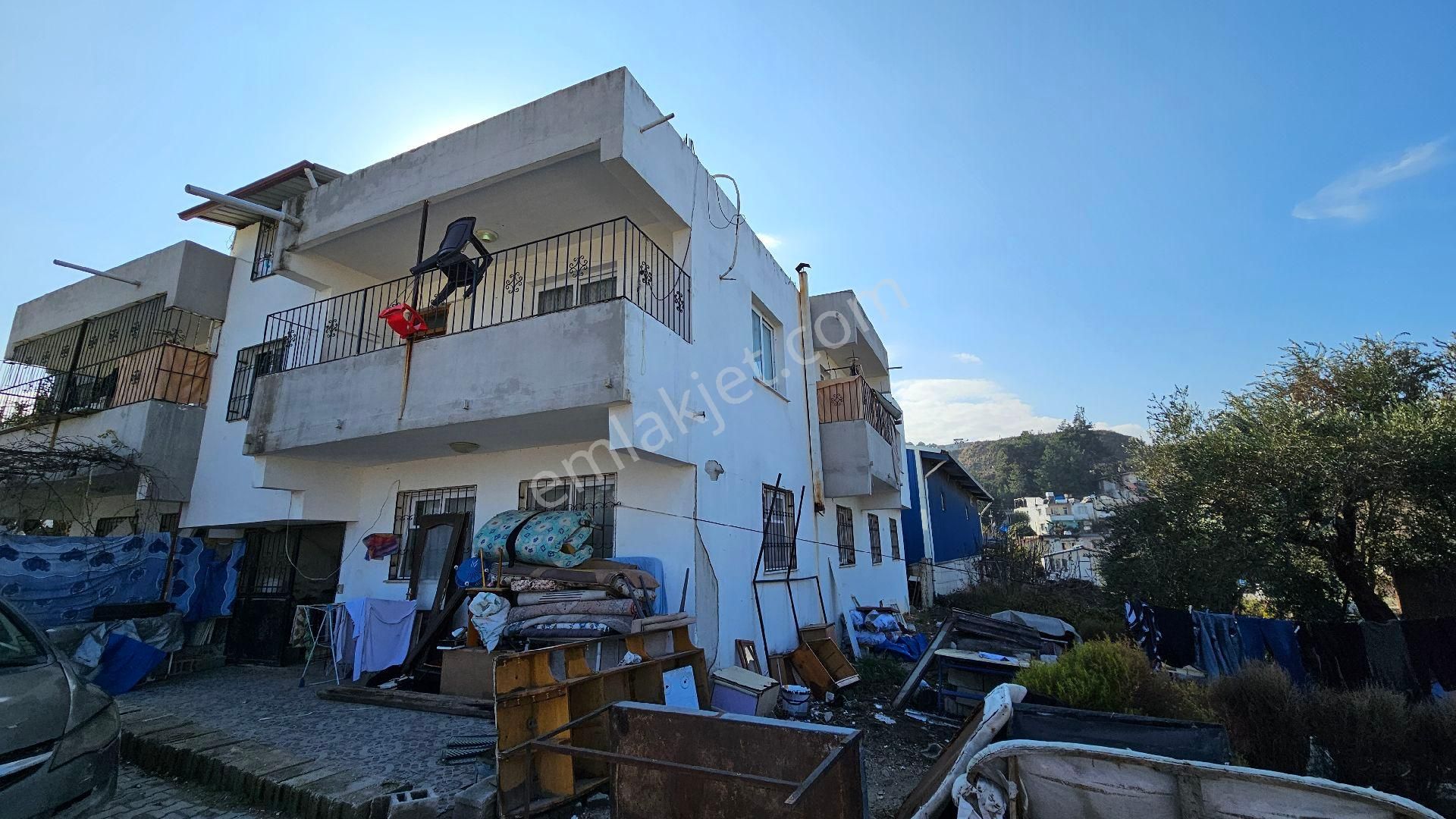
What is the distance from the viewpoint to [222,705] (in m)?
6.89

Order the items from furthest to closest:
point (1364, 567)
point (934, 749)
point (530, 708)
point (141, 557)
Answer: point (1364, 567) < point (141, 557) < point (934, 749) < point (530, 708)

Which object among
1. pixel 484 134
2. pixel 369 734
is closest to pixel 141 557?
pixel 369 734

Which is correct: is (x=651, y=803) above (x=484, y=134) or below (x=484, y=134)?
below

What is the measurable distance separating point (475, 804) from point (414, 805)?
391 millimetres

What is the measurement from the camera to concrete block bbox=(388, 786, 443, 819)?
12.8 feet

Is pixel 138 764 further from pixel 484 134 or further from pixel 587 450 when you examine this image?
pixel 484 134

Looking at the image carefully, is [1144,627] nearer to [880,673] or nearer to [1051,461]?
[880,673]

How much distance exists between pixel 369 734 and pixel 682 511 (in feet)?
12.0

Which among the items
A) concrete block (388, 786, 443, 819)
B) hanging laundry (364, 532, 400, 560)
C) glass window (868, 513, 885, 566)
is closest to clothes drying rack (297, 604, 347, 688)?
hanging laundry (364, 532, 400, 560)

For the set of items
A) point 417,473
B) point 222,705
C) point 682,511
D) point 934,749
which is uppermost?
point 417,473

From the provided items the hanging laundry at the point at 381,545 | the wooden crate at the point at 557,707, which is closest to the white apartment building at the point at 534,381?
the hanging laundry at the point at 381,545

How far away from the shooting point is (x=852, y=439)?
37.8ft

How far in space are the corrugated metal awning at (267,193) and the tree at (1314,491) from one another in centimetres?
1637

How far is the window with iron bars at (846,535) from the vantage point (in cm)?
1245
